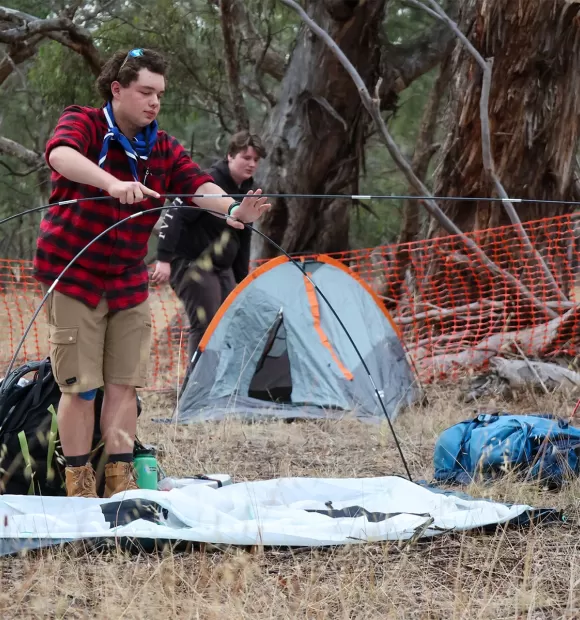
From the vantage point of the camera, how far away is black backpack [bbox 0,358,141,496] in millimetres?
3283

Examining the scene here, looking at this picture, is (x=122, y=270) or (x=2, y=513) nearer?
(x=2, y=513)

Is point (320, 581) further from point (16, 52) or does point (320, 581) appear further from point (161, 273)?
point (16, 52)

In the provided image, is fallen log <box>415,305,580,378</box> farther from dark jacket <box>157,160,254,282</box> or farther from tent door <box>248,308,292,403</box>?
dark jacket <box>157,160,254,282</box>

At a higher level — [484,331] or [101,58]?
[101,58]

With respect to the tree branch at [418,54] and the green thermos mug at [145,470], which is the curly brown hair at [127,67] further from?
the tree branch at [418,54]

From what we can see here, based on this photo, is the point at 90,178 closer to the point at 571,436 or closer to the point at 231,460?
the point at 231,460

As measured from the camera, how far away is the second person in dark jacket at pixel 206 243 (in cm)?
534

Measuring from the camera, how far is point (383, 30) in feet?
30.2

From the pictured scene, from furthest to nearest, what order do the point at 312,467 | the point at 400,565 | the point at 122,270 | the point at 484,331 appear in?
the point at 484,331 → the point at 312,467 → the point at 122,270 → the point at 400,565

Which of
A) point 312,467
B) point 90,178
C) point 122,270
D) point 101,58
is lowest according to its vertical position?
point 312,467

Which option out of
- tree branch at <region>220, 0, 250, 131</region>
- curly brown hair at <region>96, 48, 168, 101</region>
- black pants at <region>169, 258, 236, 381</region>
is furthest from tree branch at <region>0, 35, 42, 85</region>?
curly brown hair at <region>96, 48, 168, 101</region>

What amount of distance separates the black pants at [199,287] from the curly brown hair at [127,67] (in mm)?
2209

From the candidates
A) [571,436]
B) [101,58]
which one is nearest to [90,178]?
[571,436]

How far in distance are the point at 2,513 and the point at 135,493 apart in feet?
1.36
